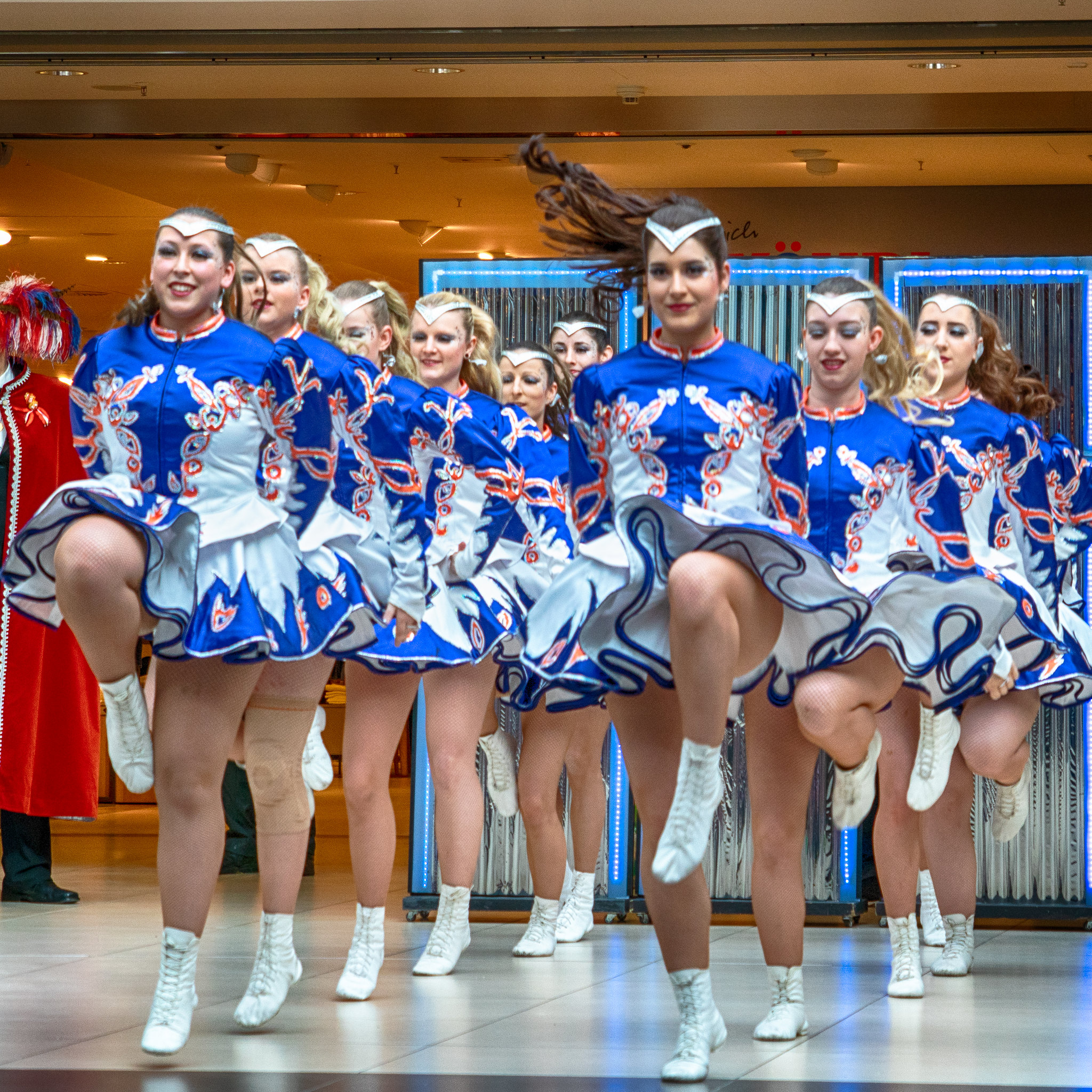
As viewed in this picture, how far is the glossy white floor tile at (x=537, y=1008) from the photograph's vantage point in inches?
130

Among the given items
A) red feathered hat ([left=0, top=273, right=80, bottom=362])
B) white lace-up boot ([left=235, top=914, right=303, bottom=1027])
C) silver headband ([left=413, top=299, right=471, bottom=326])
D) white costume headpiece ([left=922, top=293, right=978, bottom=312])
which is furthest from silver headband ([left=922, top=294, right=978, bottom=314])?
red feathered hat ([left=0, top=273, right=80, bottom=362])

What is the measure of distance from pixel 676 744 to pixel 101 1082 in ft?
3.75

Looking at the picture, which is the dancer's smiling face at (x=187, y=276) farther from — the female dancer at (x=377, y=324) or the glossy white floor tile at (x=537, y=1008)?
the glossy white floor tile at (x=537, y=1008)

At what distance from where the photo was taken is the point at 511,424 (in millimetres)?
4895

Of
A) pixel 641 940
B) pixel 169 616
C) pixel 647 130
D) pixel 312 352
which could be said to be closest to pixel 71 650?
pixel 641 940

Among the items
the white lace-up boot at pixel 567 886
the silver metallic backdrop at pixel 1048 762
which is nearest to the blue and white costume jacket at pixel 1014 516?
the silver metallic backdrop at pixel 1048 762

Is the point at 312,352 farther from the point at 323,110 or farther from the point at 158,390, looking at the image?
the point at 323,110

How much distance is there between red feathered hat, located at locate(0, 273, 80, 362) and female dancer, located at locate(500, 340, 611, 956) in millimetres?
1579

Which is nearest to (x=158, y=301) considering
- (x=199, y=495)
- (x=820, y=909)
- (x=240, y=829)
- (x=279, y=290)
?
(x=199, y=495)

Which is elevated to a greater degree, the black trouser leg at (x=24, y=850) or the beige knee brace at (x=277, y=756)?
the beige knee brace at (x=277, y=756)

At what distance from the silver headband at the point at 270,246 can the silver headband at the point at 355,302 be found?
1.46ft

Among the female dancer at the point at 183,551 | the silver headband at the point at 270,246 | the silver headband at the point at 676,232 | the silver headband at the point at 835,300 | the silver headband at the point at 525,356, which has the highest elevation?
the silver headband at the point at 270,246

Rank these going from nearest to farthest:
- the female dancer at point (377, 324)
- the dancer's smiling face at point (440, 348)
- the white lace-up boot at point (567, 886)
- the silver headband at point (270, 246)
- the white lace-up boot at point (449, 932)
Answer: the silver headband at point (270, 246) → the white lace-up boot at point (449, 932) → the female dancer at point (377, 324) → the dancer's smiling face at point (440, 348) → the white lace-up boot at point (567, 886)

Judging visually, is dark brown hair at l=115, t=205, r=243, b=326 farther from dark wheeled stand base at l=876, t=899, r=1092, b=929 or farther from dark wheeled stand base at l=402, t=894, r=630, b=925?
dark wheeled stand base at l=876, t=899, r=1092, b=929
